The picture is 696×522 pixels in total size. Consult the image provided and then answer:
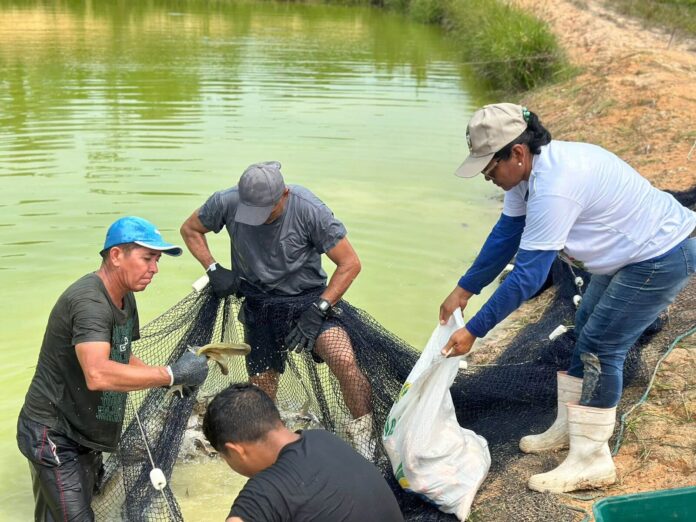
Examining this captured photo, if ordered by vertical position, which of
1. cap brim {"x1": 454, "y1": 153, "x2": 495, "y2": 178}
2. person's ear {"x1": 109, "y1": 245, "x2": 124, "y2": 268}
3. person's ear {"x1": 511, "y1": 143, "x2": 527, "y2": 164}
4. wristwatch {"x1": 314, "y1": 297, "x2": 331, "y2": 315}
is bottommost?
wristwatch {"x1": 314, "y1": 297, "x2": 331, "y2": 315}

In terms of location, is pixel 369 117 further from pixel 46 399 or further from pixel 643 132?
pixel 46 399

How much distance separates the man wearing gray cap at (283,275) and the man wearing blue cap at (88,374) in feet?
2.22

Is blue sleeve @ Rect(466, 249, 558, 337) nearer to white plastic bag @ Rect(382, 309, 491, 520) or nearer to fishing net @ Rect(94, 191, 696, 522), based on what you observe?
white plastic bag @ Rect(382, 309, 491, 520)

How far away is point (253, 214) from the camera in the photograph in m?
3.77

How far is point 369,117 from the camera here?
12953 millimetres

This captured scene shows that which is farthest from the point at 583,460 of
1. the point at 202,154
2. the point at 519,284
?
the point at 202,154

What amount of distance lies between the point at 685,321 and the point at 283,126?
8.56m

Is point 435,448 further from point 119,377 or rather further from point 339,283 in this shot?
point 119,377

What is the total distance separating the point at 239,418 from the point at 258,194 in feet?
5.43

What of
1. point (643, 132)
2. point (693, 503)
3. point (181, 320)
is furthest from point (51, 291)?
point (643, 132)

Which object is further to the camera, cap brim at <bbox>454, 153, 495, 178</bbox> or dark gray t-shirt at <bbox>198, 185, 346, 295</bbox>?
dark gray t-shirt at <bbox>198, 185, 346, 295</bbox>

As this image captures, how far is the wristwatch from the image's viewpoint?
150 inches

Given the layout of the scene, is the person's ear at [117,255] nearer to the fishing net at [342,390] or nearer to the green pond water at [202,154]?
the fishing net at [342,390]

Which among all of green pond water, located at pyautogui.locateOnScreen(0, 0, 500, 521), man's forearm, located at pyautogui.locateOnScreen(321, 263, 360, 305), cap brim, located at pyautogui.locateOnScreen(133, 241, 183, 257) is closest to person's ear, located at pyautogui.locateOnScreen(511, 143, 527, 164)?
man's forearm, located at pyautogui.locateOnScreen(321, 263, 360, 305)
